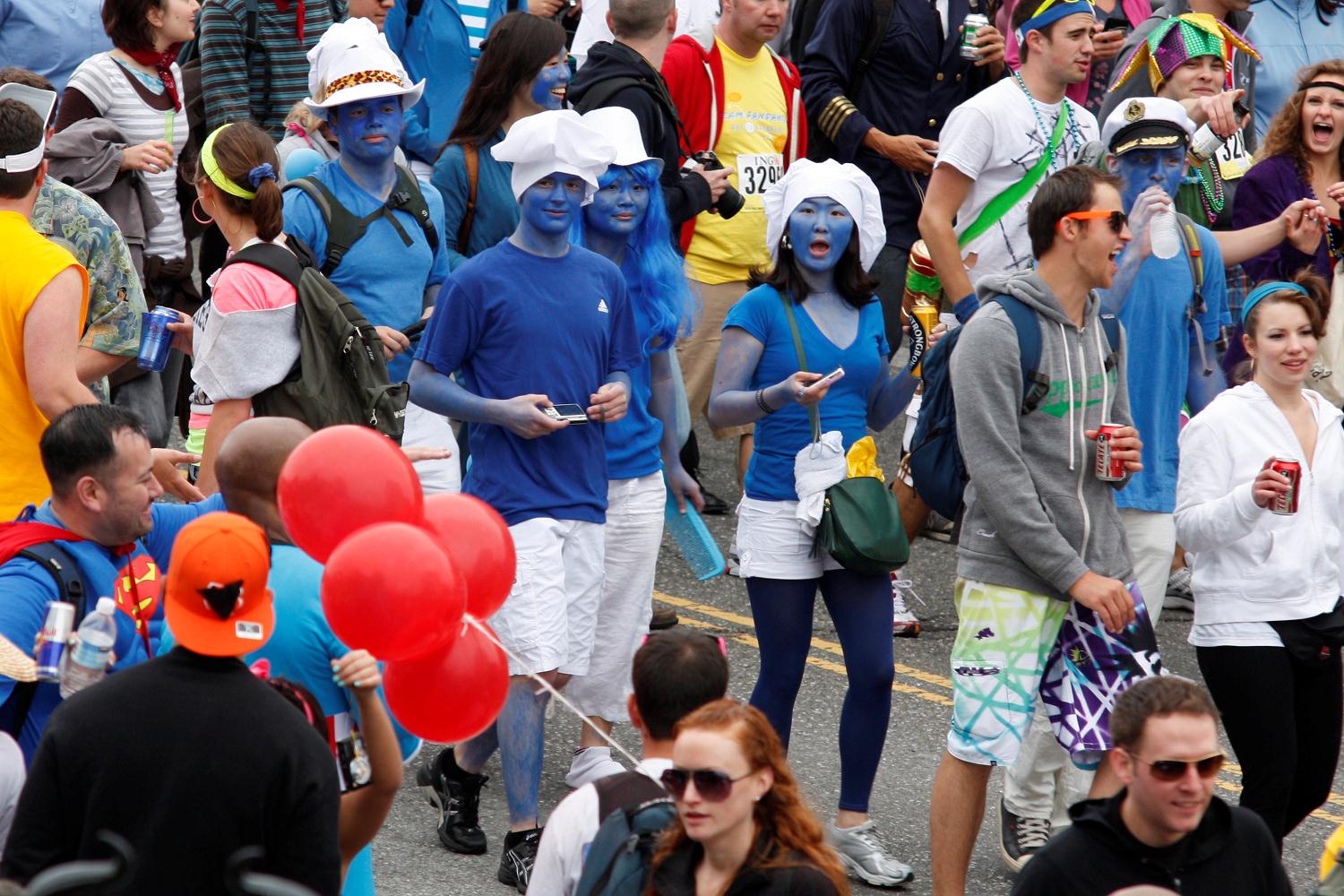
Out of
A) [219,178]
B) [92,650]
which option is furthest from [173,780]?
[219,178]

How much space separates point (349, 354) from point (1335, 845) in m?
3.19

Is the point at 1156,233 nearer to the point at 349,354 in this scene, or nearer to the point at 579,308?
the point at 579,308

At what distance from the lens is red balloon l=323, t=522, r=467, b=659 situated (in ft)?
11.4

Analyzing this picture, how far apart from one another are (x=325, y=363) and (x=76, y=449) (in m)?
1.48

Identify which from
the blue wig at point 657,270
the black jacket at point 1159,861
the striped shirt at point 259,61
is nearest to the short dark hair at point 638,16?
the blue wig at point 657,270

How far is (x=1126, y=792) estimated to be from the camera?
3.82 m

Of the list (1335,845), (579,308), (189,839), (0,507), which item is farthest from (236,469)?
(1335,845)

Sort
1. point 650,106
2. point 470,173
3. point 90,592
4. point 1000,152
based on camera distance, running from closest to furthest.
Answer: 1. point 90,592
2. point 470,173
3. point 1000,152
4. point 650,106

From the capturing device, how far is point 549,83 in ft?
22.2

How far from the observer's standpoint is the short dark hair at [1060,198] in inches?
209

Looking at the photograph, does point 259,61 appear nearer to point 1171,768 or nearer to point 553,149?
point 553,149

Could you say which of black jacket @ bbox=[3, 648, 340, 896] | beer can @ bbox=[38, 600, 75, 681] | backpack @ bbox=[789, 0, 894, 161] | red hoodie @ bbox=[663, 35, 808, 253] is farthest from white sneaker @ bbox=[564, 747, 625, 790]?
backpack @ bbox=[789, 0, 894, 161]

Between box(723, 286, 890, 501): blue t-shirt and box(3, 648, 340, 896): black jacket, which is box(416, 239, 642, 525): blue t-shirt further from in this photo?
box(3, 648, 340, 896): black jacket

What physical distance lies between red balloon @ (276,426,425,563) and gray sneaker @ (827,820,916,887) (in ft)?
8.17
